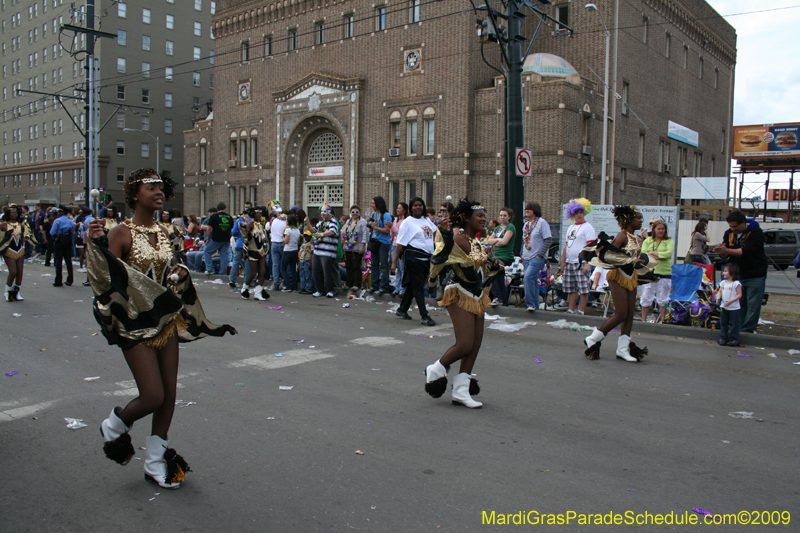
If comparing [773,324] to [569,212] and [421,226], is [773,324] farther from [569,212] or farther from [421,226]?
[421,226]

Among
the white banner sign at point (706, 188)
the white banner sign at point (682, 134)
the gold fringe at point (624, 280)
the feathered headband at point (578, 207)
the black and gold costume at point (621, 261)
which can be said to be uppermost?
the white banner sign at point (682, 134)

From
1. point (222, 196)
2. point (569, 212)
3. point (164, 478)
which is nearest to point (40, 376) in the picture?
point (164, 478)

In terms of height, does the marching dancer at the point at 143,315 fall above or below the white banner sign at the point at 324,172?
below

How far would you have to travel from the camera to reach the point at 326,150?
3703 centimetres

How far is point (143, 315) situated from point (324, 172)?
3396cm

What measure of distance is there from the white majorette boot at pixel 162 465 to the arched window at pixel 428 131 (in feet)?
96.2

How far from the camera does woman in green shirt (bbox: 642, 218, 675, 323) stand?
33.3 feet

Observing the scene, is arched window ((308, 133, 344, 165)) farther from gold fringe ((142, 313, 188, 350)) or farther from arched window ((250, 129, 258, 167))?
gold fringe ((142, 313, 188, 350))

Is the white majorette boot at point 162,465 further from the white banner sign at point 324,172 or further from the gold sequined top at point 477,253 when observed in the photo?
the white banner sign at point 324,172

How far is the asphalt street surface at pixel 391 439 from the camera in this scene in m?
3.48

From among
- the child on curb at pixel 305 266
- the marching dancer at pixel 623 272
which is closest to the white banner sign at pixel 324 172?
the child on curb at pixel 305 266

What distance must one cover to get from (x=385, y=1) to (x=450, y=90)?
22.2 ft

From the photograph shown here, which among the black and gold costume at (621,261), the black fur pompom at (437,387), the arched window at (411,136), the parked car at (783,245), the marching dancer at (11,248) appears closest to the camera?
the black fur pompom at (437,387)

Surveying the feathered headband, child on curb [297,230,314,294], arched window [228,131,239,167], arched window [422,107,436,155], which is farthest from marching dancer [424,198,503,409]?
arched window [228,131,239,167]
